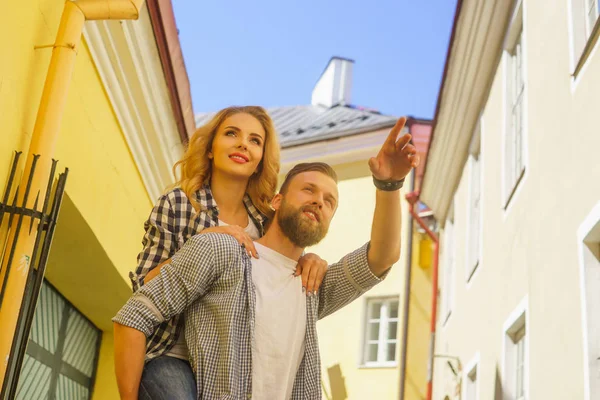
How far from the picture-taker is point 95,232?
6195 millimetres

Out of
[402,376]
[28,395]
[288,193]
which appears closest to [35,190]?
[288,193]

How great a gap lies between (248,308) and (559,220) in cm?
451

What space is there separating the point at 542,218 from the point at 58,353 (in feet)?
14.1

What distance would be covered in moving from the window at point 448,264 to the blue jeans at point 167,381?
1185cm

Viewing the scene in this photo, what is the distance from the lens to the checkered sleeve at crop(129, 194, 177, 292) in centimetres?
316

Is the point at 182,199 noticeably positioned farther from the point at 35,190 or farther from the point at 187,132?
the point at 187,132

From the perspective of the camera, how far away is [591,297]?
5.85m

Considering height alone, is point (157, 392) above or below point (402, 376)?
below

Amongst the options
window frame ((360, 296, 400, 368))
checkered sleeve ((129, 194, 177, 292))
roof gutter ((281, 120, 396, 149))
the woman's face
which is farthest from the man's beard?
roof gutter ((281, 120, 396, 149))

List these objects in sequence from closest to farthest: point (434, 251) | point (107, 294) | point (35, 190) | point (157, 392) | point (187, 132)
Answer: point (157, 392)
point (35, 190)
point (107, 294)
point (187, 132)
point (434, 251)

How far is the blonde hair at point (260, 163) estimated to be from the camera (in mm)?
3447

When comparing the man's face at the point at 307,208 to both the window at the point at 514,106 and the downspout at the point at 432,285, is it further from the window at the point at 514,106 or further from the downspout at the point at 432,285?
the downspout at the point at 432,285

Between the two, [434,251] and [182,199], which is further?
[434,251]

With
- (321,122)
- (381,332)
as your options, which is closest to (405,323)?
(381,332)
